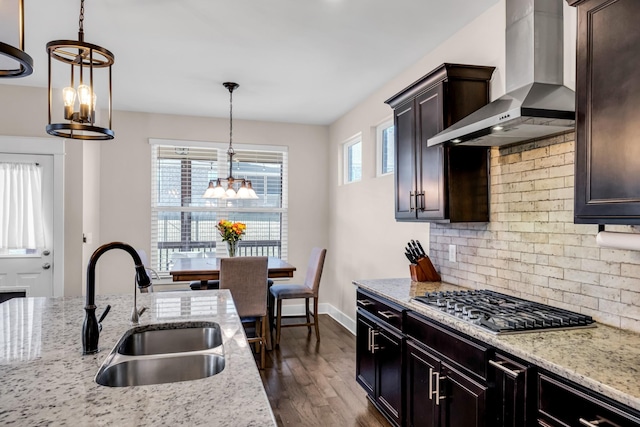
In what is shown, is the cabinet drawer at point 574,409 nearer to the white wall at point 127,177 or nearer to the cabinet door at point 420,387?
the cabinet door at point 420,387

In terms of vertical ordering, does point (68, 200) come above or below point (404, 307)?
above

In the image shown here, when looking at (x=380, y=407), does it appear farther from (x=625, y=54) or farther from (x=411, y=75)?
(x=411, y=75)

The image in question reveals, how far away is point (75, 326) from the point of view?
67.0 inches

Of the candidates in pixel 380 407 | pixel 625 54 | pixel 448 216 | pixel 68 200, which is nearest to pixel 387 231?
pixel 448 216

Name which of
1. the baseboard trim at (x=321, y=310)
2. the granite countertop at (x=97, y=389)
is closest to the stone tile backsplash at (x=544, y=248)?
the granite countertop at (x=97, y=389)

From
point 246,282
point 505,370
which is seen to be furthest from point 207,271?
point 505,370

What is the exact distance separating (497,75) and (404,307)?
61.5 inches

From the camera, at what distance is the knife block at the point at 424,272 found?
2.99 meters

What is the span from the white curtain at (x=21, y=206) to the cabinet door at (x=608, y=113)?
15.4 feet

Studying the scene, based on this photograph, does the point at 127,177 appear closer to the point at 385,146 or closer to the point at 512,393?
the point at 385,146

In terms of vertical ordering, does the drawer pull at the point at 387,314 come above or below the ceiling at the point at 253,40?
below

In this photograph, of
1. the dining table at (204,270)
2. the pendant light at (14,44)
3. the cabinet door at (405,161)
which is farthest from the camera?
the dining table at (204,270)

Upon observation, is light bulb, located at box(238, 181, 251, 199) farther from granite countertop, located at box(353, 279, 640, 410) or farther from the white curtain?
granite countertop, located at box(353, 279, 640, 410)

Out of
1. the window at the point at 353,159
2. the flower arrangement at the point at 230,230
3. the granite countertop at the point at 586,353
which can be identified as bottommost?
the granite countertop at the point at 586,353
